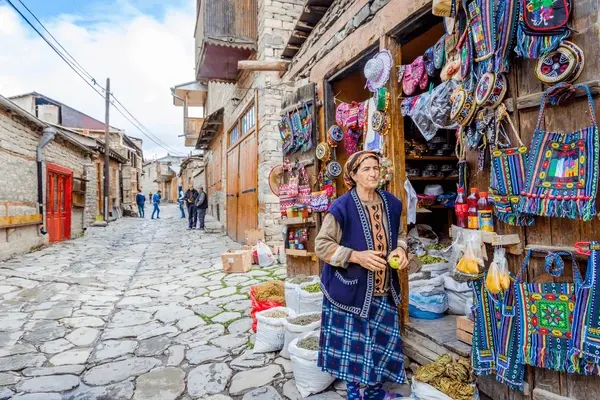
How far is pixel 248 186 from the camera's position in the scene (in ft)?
31.4

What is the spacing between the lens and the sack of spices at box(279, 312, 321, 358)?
3.19 metres

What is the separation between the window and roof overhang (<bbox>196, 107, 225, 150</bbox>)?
0.92 metres

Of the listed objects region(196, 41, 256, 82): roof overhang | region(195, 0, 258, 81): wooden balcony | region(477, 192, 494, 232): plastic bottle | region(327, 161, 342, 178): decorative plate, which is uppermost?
region(195, 0, 258, 81): wooden balcony

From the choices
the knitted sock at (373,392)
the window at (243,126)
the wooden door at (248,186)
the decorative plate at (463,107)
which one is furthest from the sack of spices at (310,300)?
the window at (243,126)

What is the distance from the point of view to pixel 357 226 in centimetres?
238

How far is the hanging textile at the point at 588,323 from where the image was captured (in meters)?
1.67

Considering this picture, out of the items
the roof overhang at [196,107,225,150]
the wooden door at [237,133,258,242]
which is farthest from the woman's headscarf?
the roof overhang at [196,107,225,150]

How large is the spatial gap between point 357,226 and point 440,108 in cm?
120

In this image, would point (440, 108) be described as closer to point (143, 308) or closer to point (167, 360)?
point (167, 360)

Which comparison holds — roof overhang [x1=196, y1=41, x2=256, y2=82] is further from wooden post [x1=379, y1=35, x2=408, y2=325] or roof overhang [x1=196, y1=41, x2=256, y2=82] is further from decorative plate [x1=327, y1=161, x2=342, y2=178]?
wooden post [x1=379, y1=35, x2=408, y2=325]

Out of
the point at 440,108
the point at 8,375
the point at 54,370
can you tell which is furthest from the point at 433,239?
the point at 8,375

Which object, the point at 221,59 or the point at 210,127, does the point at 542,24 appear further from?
the point at 210,127

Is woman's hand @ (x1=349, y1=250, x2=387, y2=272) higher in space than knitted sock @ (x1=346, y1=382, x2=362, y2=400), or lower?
higher

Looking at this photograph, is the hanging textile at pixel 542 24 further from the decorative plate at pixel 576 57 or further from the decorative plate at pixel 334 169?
the decorative plate at pixel 334 169
